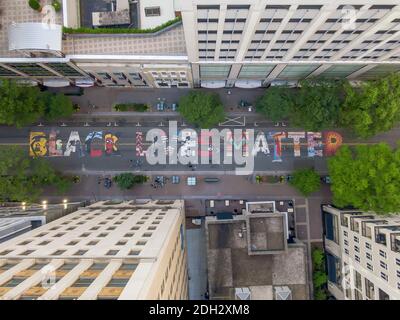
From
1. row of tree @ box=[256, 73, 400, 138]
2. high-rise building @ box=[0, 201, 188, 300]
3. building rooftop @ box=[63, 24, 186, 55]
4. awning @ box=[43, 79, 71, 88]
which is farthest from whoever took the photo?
awning @ box=[43, 79, 71, 88]

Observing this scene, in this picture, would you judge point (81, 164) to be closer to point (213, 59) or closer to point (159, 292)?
point (213, 59)

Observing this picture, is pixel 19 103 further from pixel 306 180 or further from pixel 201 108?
pixel 306 180

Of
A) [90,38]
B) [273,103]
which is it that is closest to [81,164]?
[90,38]

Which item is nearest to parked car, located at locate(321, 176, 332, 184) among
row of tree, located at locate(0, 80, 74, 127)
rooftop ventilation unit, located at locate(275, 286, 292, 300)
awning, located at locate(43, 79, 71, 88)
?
rooftop ventilation unit, located at locate(275, 286, 292, 300)

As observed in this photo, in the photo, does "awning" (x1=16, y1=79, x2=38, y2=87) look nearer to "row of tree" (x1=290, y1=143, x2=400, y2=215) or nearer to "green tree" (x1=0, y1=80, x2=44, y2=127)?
"green tree" (x1=0, y1=80, x2=44, y2=127)

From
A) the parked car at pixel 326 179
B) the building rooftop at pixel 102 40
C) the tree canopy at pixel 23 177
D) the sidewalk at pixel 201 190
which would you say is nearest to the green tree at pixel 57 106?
the tree canopy at pixel 23 177

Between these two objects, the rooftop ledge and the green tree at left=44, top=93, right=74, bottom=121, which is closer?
A: the rooftop ledge

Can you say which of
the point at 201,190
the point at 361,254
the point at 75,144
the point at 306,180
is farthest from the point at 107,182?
the point at 361,254
